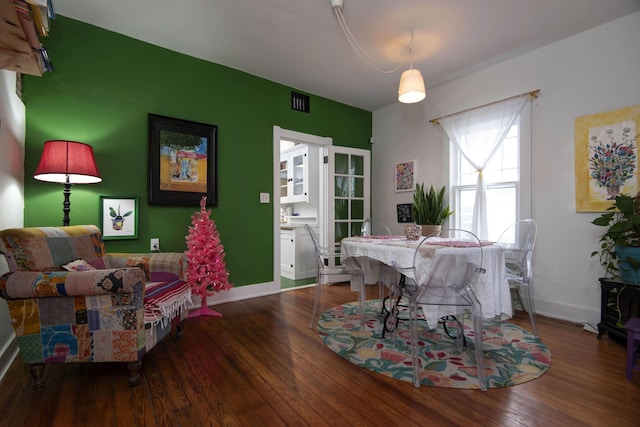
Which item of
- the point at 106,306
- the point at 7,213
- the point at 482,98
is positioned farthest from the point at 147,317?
the point at 482,98

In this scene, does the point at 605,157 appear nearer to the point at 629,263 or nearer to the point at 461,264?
the point at 629,263

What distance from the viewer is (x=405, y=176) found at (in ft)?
14.1

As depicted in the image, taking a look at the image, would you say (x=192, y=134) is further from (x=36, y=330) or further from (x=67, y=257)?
(x=36, y=330)

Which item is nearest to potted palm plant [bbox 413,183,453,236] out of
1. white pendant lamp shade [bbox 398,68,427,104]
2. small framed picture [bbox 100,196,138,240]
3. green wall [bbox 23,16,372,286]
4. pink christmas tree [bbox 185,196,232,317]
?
white pendant lamp shade [bbox 398,68,427,104]

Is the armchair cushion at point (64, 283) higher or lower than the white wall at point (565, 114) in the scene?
lower

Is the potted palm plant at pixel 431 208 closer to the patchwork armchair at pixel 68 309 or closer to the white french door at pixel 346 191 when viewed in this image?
the white french door at pixel 346 191

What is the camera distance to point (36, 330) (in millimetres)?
1619

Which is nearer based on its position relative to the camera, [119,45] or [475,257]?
[475,257]

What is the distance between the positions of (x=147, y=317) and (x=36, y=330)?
1.77 feet

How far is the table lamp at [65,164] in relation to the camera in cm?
213

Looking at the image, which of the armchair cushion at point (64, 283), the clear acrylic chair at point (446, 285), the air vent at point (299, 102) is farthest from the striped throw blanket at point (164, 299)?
the air vent at point (299, 102)

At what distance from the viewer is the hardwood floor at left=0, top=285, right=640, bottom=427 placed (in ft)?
4.69

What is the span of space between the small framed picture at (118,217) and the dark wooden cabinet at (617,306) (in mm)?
4121

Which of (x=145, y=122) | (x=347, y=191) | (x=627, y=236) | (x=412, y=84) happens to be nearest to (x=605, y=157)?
(x=627, y=236)
